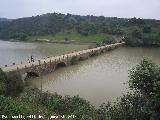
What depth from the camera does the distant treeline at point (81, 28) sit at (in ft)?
356

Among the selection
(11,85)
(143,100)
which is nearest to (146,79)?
(143,100)

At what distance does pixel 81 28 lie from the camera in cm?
12825

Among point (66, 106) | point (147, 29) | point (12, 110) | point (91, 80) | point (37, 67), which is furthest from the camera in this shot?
point (147, 29)

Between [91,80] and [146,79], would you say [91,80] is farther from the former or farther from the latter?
[146,79]

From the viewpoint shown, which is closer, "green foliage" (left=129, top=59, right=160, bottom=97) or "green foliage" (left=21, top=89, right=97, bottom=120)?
"green foliage" (left=21, top=89, right=97, bottom=120)

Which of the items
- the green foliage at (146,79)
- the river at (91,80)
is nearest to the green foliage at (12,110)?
the green foliage at (146,79)

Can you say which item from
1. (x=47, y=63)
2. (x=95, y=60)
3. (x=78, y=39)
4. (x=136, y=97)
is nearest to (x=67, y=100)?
(x=136, y=97)

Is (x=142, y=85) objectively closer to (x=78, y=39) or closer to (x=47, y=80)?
(x=47, y=80)

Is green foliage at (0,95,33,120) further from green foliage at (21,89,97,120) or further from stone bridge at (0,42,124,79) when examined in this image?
stone bridge at (0,42,124,79)

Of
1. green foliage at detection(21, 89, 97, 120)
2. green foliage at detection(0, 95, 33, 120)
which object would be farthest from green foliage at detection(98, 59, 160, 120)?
green foliage at detection(0, 95, 33, 120)

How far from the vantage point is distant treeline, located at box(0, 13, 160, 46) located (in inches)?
4267

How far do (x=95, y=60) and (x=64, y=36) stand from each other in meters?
58.4

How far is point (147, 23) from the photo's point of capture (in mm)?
122188

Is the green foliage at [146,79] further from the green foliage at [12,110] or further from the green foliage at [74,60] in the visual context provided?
the green foliage at [74,60]
